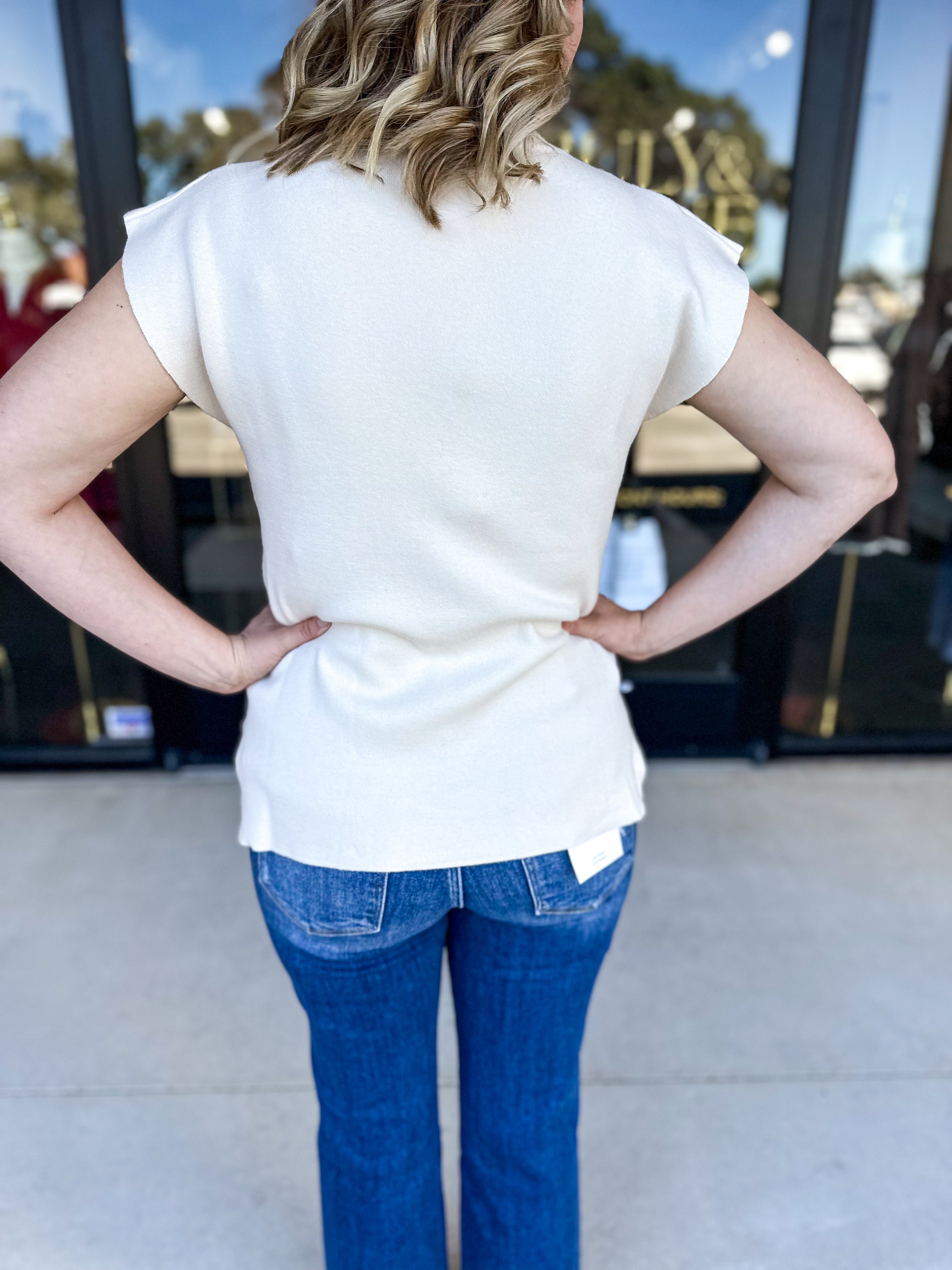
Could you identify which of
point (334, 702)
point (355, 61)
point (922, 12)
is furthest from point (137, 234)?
point (922, 12)

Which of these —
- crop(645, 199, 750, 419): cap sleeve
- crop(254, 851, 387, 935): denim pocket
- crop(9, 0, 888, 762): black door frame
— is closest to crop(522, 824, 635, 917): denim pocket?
crop(254, 851, 387, 935): denim pocket

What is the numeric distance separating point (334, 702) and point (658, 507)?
7.01ft

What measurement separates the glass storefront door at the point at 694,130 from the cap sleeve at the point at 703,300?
5.79ft

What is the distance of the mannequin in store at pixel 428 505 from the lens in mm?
709

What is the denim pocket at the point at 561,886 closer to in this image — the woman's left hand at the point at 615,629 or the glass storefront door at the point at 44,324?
the woman's left hand at the point at 615,629

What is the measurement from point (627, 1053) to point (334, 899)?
1.20 m

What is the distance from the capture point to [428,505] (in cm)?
78

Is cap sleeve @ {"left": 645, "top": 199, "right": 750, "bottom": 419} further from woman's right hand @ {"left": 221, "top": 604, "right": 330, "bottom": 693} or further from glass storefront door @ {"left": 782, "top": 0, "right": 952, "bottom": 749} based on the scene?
glass storefront door @ {"left": 782, "top": 0, "right": 952, "bottom": 749}

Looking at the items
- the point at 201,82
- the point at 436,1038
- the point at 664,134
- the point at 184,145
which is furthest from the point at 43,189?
the point at 436,1038

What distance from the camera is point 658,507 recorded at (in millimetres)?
2875

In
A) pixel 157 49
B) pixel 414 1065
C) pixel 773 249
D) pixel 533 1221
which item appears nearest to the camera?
pixel 414 1065

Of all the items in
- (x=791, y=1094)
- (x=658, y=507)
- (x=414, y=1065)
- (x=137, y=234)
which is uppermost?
(x=137, y=234)

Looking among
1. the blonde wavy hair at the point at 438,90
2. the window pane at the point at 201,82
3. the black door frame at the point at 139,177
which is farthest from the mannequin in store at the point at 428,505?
the black door frame at the point at 139,177

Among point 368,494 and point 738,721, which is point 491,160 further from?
point 738,721
